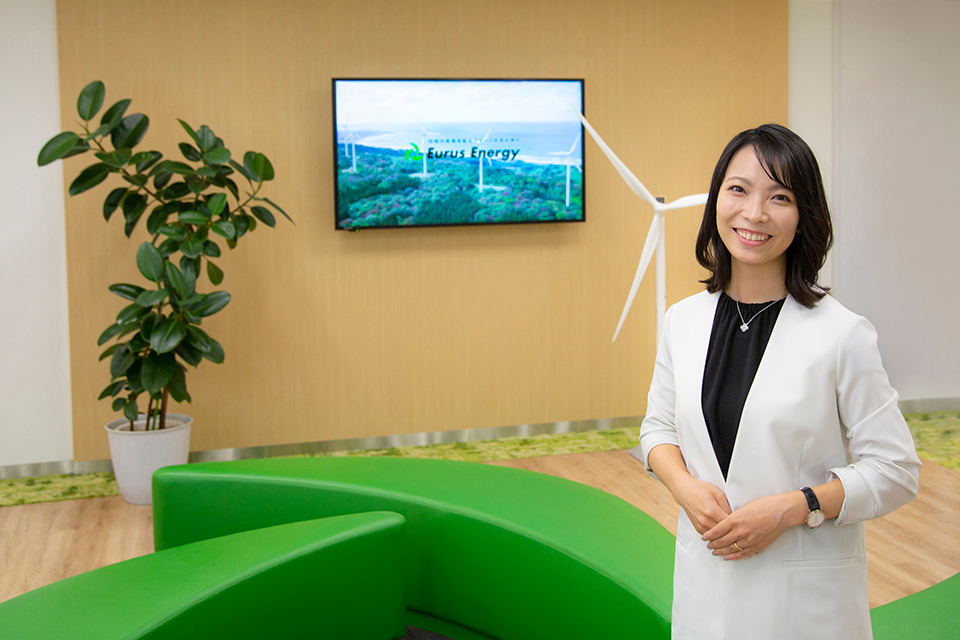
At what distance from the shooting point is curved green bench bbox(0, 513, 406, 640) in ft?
6.40

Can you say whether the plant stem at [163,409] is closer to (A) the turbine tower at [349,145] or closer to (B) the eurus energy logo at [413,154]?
(A) the turbine tower at [349,145]

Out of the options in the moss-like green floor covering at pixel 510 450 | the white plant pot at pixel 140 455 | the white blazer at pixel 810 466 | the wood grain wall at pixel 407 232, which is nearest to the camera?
the white blazer at pixel 810 466

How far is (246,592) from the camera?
2.13 m

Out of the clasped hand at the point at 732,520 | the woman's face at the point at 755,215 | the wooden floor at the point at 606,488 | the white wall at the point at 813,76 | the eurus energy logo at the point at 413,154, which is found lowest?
the wooden floor at the point at 606,488

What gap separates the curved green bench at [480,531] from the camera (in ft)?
7.27

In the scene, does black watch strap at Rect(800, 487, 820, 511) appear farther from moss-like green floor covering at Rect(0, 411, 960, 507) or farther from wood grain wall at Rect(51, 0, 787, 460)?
wood grain wall at Rect(51, 0, 787, 460)

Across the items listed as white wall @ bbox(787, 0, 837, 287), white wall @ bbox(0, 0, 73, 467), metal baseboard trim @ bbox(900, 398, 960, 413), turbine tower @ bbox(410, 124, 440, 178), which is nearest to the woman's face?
turbine tower @ bbox(410, 124, 440, 178)

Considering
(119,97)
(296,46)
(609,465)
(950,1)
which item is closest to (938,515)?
(609,465)

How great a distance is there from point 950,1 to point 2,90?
5558 millimetres

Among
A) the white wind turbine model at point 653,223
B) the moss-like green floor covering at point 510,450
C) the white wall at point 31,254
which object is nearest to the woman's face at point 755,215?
the white wind turbine model at point 653,223

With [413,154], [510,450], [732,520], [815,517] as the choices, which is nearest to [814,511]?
[815,517]

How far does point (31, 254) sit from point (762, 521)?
13.8 ft

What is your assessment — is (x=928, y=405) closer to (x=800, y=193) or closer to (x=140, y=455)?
(x=140, y=455)

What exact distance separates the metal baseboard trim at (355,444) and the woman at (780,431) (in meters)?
3.65
